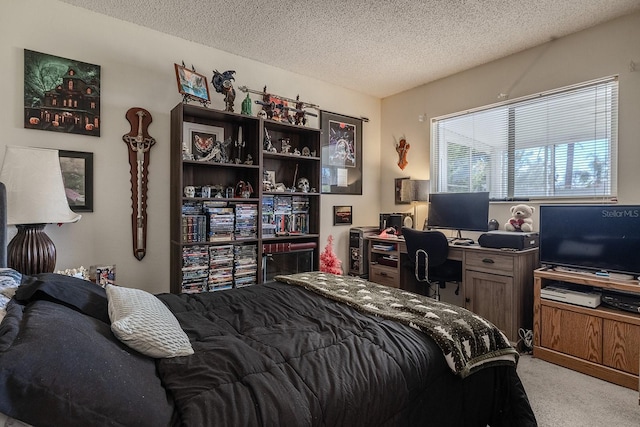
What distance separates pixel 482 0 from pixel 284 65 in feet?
6.31

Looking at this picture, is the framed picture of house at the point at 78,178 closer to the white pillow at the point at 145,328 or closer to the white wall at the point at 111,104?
the white wall at the point at 111,104

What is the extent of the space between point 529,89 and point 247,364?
3451 millimetres

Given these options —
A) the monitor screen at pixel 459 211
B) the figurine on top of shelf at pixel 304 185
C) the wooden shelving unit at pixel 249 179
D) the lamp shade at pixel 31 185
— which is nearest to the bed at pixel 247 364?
the lamp shade at pixel 31 185

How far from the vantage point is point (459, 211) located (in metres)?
3.33

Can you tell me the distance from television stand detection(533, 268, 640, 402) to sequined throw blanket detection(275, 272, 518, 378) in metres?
1.23

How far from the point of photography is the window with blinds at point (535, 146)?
2.71m

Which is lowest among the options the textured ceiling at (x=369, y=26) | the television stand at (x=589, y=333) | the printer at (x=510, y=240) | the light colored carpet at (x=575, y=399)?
the light colored carpet at (x=575, y=399)

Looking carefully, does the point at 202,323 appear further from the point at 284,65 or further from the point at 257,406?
the point at 284,65

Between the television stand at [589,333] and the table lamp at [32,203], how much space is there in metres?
3.48

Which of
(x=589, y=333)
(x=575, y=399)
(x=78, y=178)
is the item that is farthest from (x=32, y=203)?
(x=589, y=333)

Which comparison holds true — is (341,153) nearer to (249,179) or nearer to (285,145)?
(285,145)

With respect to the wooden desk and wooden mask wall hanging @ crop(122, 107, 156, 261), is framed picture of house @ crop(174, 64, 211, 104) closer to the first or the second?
wooden mask wall hanging @ crop(122, 107, 156, 261)

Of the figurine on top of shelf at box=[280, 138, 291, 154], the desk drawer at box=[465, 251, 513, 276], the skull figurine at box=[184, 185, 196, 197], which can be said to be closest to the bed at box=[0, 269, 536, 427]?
the skull figurine at box=[184, 185, 196, 197]

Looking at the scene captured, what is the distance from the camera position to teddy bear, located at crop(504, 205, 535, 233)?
9.66ft
